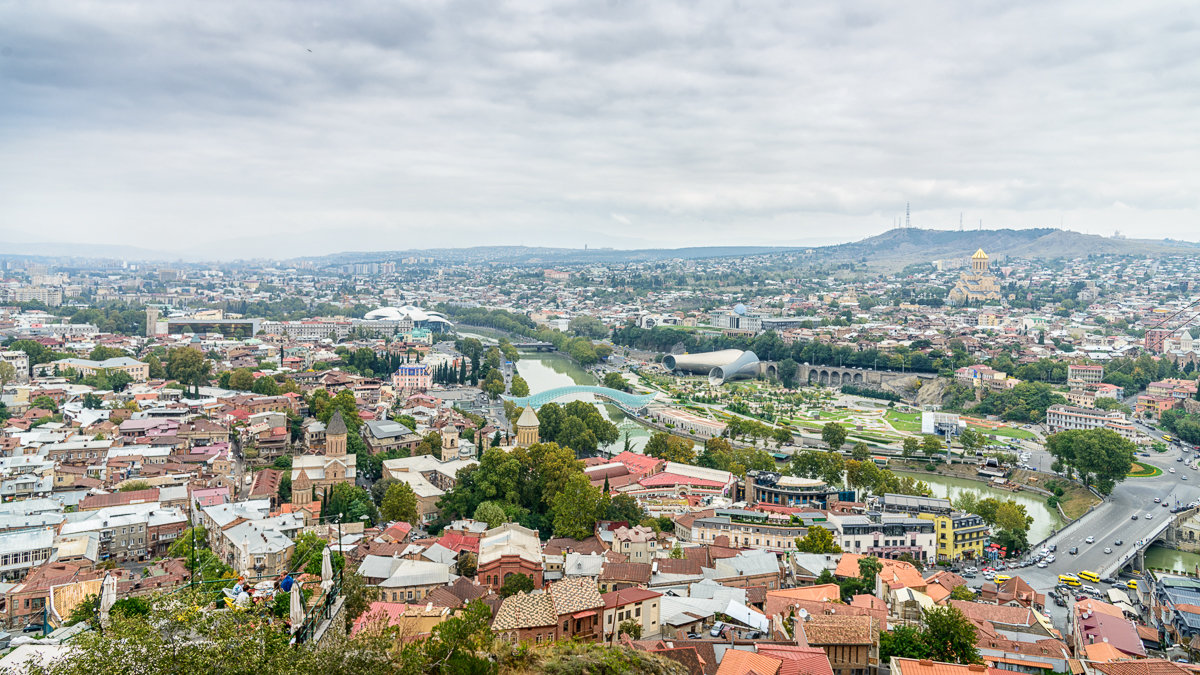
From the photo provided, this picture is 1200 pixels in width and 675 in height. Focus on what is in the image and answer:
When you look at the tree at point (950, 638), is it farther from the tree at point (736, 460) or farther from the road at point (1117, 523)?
the tree at point (736, 460)

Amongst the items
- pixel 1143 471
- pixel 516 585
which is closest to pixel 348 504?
pixel 516 585

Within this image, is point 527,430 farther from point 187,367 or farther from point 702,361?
point 702,361

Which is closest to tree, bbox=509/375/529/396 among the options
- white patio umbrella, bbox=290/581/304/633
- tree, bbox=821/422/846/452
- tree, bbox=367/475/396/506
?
tree, bbox=821/422/846/452

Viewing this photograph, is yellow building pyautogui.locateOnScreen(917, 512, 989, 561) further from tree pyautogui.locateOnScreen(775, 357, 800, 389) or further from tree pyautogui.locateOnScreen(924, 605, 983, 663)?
tree pyautogui.locateOnScreen(775, 357, 800, 389)

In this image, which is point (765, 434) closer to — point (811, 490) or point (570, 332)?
point (811, 490)

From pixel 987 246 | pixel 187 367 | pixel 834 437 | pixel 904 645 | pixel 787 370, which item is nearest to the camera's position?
pixel 904 645

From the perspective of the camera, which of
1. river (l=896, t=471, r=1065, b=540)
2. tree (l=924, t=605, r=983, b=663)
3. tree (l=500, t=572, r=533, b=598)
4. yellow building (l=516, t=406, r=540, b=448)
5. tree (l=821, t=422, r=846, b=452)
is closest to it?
tree (l=924, t=605, r=983, b=663)

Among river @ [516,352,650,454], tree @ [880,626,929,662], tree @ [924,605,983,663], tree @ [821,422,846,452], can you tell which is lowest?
river @ [516,352,650,454]
